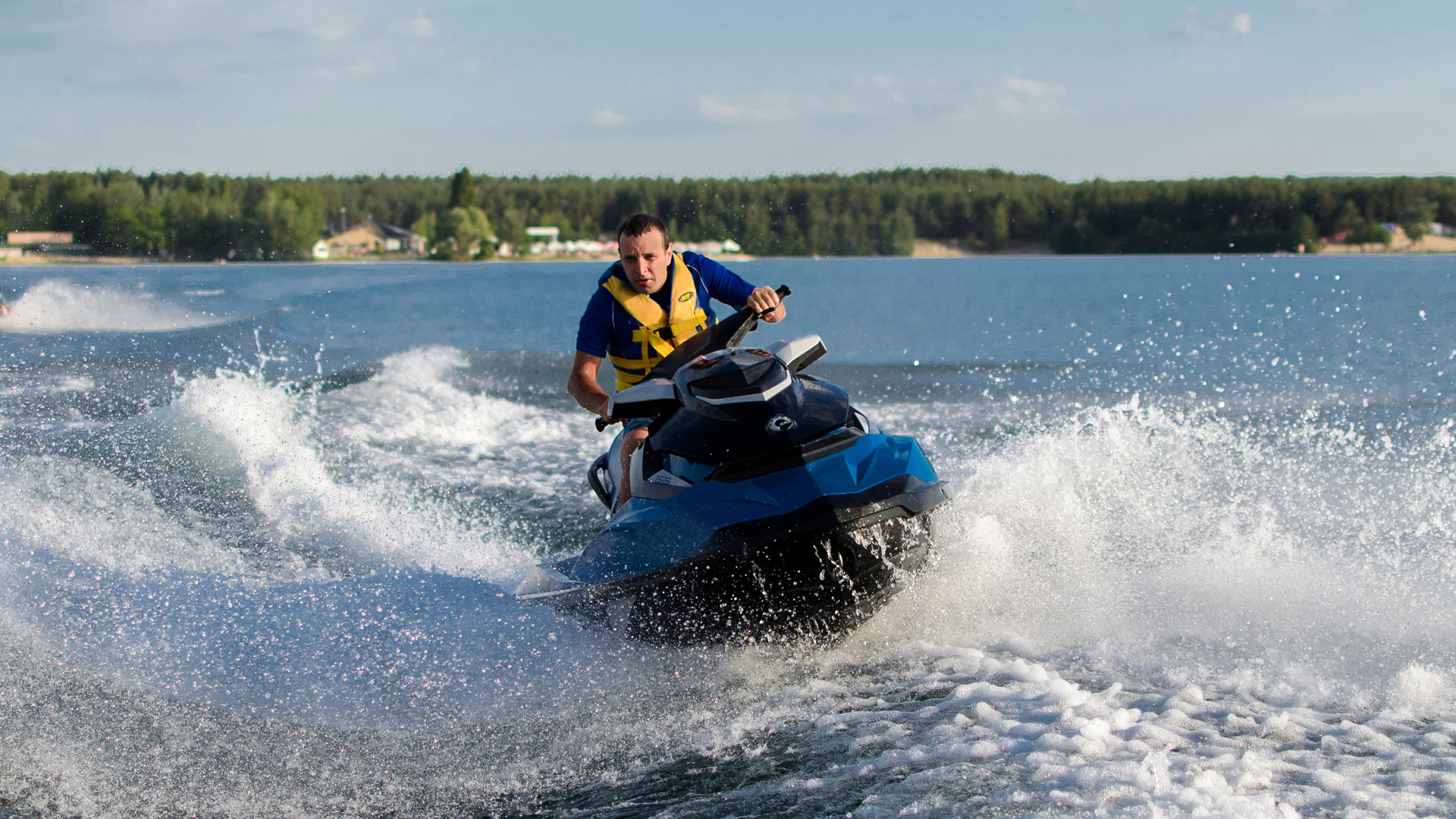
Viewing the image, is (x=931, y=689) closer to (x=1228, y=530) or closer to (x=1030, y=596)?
(x=1030, y=596)

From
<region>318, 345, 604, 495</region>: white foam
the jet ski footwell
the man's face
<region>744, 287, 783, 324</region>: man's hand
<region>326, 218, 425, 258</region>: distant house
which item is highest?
<region>326, 218, 425, 258</region>: distant house

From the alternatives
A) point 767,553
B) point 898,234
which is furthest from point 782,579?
point 898,234

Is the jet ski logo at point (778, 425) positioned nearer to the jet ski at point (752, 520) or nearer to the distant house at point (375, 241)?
the jet ski at point (752, 520)

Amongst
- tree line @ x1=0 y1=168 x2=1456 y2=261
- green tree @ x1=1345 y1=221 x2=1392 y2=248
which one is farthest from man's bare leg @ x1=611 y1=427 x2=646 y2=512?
green tree @ x1=1345 y1=221 x2=1392 y2=248

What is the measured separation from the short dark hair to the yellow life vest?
→ 15cm

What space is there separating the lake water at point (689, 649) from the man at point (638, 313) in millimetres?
902

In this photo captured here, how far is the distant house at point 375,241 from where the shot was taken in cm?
11259

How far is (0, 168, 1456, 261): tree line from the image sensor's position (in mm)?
84188

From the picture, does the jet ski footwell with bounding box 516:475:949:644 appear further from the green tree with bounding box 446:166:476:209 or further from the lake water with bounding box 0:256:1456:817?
the green tree with bounding box 446:166:476:209

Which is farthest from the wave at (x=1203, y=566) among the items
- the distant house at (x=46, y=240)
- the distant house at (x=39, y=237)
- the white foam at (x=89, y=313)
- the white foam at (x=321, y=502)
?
the distant house at (x=39, y=237)

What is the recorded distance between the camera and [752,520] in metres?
3.18

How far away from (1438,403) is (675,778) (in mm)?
9228

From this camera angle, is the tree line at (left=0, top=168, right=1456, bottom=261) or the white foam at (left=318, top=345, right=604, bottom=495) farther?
the tree line at (left=0, top=168, right=1456, bottom=261)

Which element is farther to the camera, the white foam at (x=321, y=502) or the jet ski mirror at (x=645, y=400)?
the white foam at (x=321, y=502)
